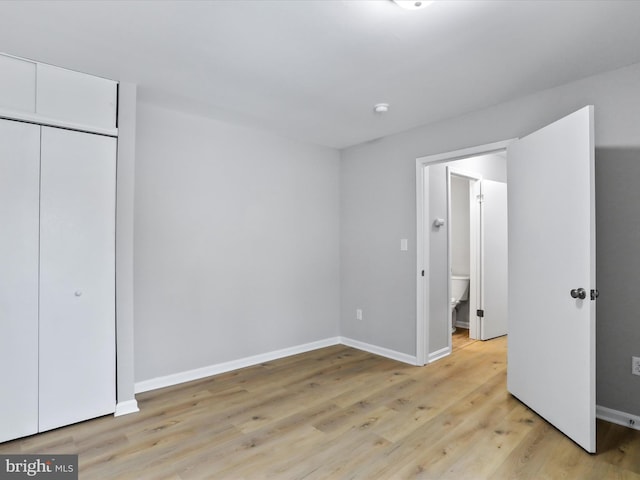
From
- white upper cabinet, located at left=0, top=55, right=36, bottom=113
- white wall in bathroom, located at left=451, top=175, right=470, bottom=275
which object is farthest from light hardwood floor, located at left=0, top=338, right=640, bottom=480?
white wall in bathroom, located at left=451, top=175, right=470, bottom=275

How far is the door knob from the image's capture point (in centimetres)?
213

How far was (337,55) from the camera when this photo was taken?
7.36 feet

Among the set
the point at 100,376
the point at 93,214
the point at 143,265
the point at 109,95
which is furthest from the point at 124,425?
the point at 109,95

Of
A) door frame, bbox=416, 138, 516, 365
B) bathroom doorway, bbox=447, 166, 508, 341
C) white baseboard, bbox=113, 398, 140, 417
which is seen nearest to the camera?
white baseboard, bbox=113, 398, 140, 417

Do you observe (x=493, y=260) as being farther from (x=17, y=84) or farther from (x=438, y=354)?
(x=17, y=84)

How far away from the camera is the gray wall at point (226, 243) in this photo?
3.05 m

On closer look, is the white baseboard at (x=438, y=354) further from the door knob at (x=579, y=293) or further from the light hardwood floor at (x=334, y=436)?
the door knob at (x=579, y=293)

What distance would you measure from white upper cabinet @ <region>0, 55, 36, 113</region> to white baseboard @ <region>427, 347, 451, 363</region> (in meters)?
3.88

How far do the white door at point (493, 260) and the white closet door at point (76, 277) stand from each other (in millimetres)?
4157

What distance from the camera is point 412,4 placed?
173cm

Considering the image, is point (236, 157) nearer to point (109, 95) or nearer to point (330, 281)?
point (109, 95)

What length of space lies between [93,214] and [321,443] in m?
2.13

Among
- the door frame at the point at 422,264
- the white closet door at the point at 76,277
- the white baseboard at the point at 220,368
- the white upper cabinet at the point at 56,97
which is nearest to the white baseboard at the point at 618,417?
the door frame at the point at 422,264

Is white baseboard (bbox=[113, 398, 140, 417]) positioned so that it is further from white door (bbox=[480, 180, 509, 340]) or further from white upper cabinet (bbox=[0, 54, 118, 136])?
white door (bbox=[480, 180, 509, 340])
